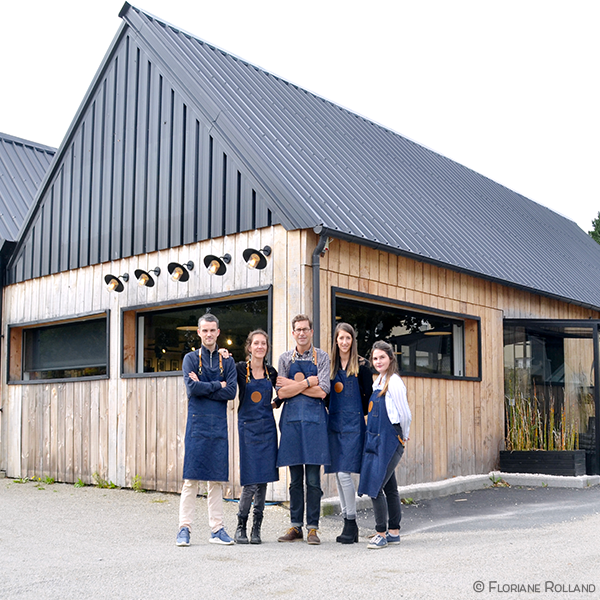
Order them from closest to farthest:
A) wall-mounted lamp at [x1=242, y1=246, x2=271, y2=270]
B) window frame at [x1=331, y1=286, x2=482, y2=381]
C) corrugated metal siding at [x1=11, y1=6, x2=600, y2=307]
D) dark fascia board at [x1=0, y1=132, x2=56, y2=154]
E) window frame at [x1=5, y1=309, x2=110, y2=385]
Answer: wall-mounted lamp at [x1=242, y1=246, x2=271, y2=270] < window frame at [x1=331, y1=286, x2=482, y2=381] < corrugated metal siding at [x1=11, y1=6, x2=600, y2=307] < window frame at [x1=5, y1=309, x2=110, y2=385] < dark fascia board at [x1=0, y1=132, x2=56, y2=154]

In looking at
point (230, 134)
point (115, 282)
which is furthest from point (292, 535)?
→ point (115, 282)

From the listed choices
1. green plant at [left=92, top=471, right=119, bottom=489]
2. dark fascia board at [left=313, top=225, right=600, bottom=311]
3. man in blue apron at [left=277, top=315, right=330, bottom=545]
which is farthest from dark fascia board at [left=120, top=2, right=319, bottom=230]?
green plant at [left=92, top=471, right=119, bottom=489]

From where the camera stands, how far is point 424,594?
189 inches

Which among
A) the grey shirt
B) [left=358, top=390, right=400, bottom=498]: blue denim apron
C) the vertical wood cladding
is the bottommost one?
[left=358, top=390, right=400, bottom=498]: blue denim apron

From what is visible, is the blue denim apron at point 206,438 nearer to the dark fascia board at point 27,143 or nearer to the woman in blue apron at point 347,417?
the woman in blue apron at point 347,417

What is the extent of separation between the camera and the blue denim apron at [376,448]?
6.52 m

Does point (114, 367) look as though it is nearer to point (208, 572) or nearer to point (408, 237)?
point (408, 237)

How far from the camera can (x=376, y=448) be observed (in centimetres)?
662

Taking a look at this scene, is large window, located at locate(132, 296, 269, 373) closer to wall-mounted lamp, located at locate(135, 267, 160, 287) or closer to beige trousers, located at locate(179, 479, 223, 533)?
wall-mounted lamp, located at locate(135, 267, 160, 287)

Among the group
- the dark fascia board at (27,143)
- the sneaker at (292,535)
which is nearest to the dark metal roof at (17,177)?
the dark fascia board at (27,143)

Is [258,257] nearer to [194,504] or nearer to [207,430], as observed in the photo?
[207,430]

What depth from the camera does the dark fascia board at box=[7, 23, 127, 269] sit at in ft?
38.7

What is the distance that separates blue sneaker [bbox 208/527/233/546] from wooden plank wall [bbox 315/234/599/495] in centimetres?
210

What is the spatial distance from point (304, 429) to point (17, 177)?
10627mm
